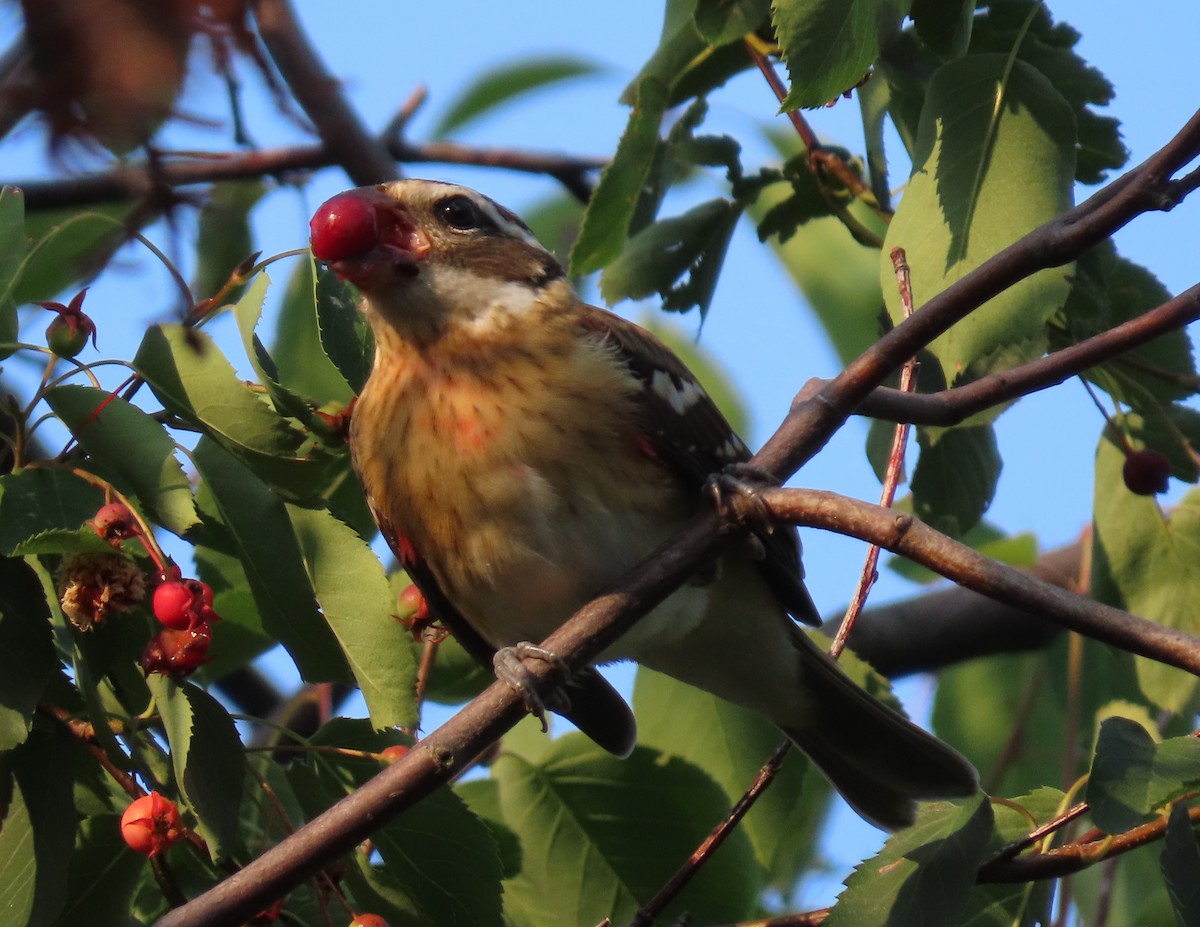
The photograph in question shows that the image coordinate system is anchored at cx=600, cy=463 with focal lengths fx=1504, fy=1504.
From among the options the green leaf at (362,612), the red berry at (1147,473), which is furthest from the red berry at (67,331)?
the red berry at (1147,473)

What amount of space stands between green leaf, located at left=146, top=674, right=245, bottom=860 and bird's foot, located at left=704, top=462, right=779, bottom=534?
3.81 ft

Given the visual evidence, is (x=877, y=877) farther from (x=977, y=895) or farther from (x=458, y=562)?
(x=458, y=562)

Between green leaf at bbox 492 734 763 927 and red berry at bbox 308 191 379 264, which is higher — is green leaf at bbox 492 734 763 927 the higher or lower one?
the lower one

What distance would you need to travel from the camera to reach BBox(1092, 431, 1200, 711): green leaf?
4.30m

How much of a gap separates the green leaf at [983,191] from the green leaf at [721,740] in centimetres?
163

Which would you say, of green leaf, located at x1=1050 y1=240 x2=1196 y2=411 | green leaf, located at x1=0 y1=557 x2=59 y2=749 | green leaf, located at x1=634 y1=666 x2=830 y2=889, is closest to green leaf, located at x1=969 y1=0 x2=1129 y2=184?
green leaf, located at x1=1050 y1=240 x2=1196 y2=411

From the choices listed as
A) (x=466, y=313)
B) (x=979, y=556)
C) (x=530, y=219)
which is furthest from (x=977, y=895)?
(x=530, y=219)

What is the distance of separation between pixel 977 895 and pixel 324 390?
9.75 feet

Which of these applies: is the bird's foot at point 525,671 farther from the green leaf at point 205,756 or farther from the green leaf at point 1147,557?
the green leaf at point 1147,557

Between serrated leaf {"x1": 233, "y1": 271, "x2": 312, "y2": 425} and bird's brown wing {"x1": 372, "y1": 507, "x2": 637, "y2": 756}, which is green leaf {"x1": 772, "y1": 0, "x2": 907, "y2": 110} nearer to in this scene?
serrated leaf {"x1": 233, "y1": 271, "x2": 312, "y2": 425}

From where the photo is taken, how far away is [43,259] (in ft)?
13.9

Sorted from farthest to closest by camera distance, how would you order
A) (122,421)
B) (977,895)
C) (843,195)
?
(843,195) → (977,895) → (122,421)

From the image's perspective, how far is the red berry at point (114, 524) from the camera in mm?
3012

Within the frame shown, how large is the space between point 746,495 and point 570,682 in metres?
1.42
